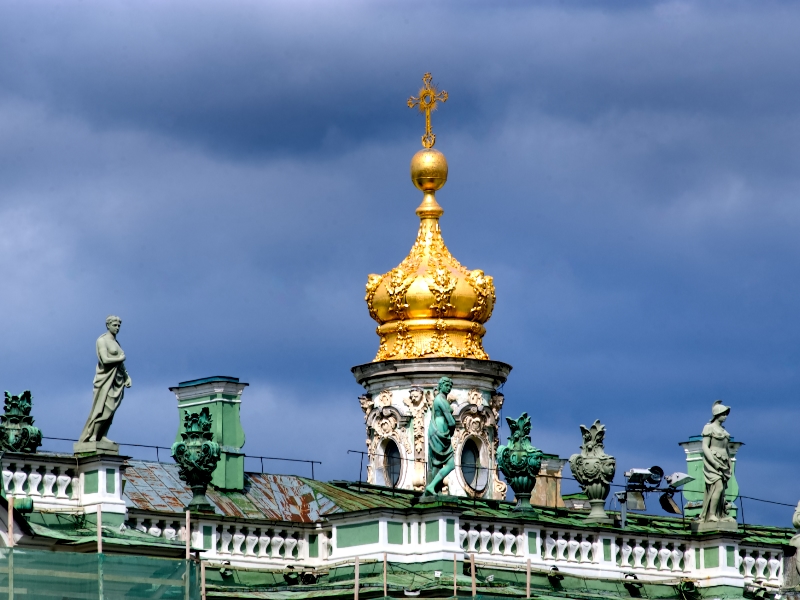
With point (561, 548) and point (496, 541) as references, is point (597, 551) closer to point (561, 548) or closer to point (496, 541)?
point (561, 548)

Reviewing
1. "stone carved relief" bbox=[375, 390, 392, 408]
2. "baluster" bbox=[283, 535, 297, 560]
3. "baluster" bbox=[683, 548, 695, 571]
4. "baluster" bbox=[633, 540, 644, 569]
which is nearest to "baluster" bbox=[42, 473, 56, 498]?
"baluster" bbox=[283, 535, 297, 560]

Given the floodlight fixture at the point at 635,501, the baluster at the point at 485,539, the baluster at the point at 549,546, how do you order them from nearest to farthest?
the baluster at the point at 485,539, the baluster at the point at 549,546, the floodlight fixture at the point at 635,501

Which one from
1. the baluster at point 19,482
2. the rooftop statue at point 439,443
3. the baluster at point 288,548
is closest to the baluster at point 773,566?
the rooftop statue at point 439,443

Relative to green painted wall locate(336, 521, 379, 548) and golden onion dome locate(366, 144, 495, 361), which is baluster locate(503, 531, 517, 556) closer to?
green painted wall locate(336, 521, 379, 548)

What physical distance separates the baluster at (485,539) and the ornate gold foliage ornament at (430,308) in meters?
10.8

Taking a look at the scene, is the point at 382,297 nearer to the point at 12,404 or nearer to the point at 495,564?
the point at 495,564

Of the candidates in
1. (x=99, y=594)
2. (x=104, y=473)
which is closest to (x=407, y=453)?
(x=104, y=473)

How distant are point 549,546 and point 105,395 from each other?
1039 cm

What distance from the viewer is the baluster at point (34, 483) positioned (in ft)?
162

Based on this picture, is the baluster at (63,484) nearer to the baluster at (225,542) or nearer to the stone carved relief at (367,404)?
the baluster at (225,542)

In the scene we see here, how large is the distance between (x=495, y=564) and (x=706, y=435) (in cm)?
676

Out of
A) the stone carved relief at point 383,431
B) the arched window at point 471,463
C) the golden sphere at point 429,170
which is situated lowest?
the arched window at point 471,463

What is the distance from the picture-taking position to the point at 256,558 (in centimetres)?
5384

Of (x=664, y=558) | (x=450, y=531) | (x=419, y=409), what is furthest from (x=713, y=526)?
(x=419, y=409)
